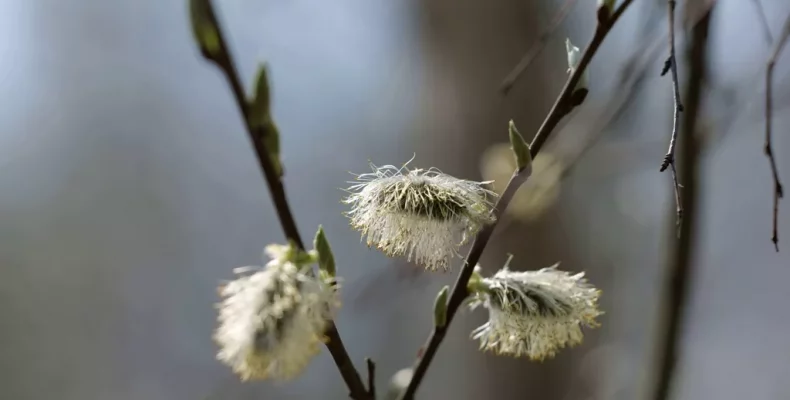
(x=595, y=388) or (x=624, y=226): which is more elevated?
(x=624, y=226)

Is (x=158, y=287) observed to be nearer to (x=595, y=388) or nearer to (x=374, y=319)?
(x=374, y=319)

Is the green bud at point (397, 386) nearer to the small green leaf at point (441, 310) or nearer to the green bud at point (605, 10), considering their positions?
the small green leaf at point (441, 310)

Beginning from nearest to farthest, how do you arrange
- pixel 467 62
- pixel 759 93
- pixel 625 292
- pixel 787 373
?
1. pixel 759 93
2. pixel 467 62
3. pixel 787 373
4. pixel 625 292

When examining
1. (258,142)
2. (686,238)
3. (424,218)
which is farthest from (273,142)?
(686,238)

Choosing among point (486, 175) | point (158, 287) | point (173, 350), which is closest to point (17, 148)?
point (158, 287)

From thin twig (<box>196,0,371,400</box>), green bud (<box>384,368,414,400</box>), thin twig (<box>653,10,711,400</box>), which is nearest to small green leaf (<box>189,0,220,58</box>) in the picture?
thin twig (<box>196,0,371,400</box>)

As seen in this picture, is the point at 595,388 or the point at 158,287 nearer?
the point at 595,388
